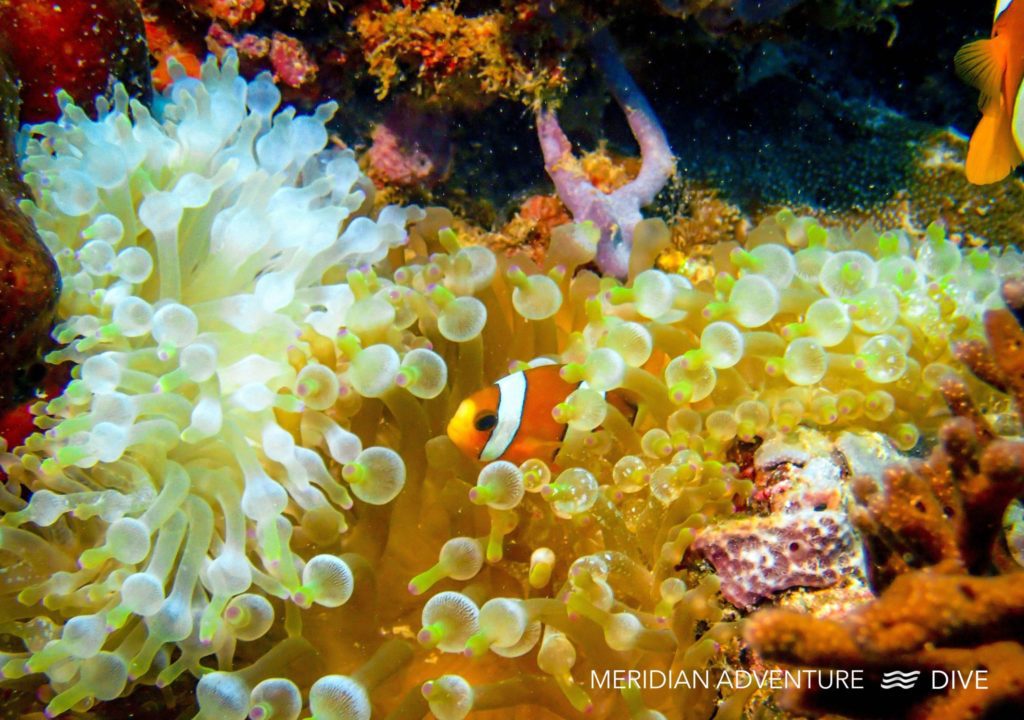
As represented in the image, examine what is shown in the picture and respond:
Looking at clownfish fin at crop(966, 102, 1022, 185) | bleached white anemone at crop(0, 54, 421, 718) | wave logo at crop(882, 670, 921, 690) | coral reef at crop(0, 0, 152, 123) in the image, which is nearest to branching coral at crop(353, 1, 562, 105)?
bleached white anemone at crop(0, 54, 421, 718)

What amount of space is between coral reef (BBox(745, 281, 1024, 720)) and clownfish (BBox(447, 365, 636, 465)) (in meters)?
0.75

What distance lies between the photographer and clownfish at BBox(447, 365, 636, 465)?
1757mm

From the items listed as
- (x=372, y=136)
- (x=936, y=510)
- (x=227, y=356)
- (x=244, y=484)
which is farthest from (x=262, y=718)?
(x=372, y=136)

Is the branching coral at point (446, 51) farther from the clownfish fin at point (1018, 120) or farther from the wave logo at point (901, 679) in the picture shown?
the wave logo at point (901, 679)

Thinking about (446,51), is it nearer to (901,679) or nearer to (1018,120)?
(1018,120)

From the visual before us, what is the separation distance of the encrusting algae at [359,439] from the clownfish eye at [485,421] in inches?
3.6

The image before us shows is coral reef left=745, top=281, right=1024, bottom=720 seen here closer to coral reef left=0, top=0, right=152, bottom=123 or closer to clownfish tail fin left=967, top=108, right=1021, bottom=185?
clownfish tail fin left=967, top=108, right=1021, bottom=185

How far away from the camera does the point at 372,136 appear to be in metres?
2.65

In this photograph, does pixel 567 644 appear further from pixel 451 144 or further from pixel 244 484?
pixel 451 144

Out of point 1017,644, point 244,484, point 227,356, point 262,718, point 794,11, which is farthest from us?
point 794,11

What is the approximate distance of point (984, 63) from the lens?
217 cm

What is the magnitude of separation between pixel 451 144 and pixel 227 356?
1.28m

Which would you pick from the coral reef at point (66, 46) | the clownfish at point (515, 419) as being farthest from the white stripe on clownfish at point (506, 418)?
the coral reef at point (66, 46)

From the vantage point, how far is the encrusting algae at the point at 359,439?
59.6 inches
